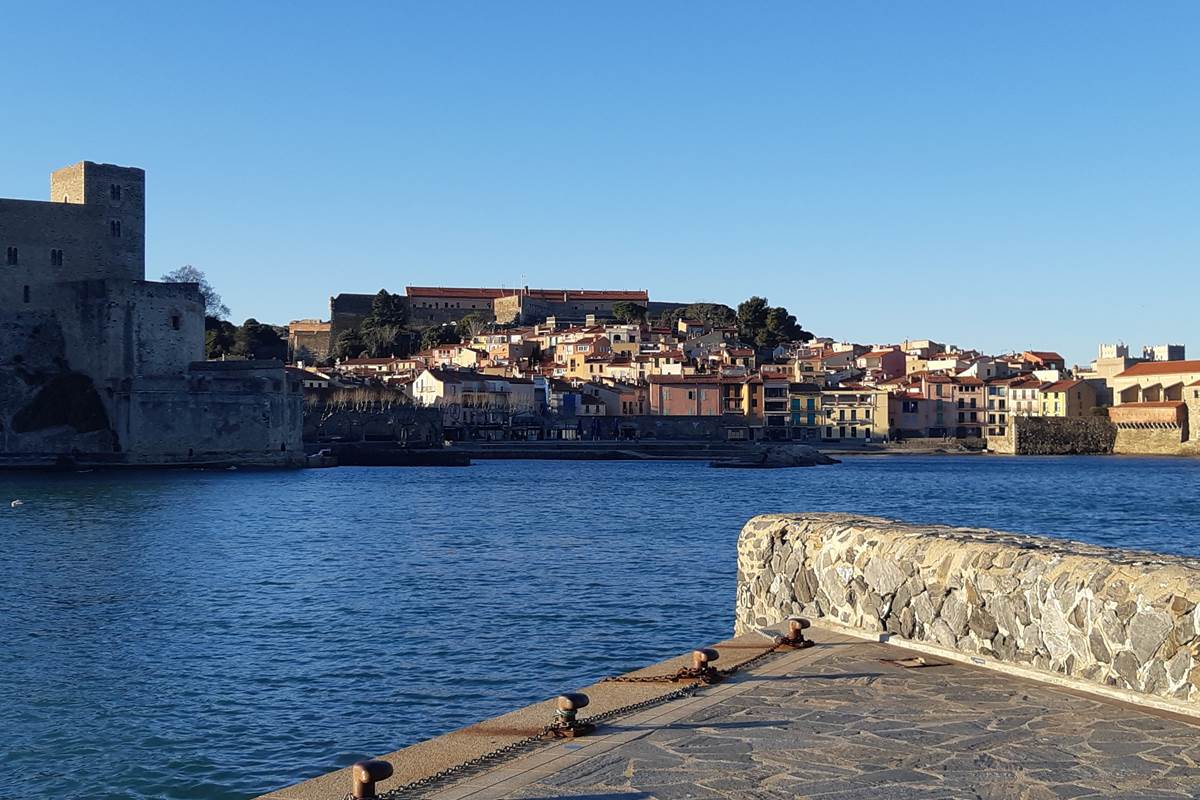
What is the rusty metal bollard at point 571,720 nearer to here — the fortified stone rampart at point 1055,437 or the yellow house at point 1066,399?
the fortified stone rampart at point 1055,437

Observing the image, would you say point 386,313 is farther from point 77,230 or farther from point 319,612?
point 319,612

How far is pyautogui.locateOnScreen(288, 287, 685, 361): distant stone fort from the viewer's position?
10931cm

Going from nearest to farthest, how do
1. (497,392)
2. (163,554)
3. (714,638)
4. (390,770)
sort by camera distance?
1. (390,770)
2. (714,638)
3. (163,554)
4. (497,392)

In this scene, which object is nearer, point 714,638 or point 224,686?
point 224,686

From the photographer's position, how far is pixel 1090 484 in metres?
49.6

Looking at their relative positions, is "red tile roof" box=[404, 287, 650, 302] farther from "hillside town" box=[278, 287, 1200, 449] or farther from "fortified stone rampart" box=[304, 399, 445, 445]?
"fortified stone rampart" box=[304, 399, 445, 445]

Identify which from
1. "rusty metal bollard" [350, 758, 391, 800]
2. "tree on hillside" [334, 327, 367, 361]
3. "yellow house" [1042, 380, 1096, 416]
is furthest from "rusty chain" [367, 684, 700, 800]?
"tree on hillside" [334, 327, 367, 361]

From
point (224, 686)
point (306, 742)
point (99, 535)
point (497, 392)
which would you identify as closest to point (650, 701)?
point (306, 742)

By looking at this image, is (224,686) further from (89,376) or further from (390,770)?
(89,376)

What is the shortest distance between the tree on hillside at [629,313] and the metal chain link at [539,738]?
344ft

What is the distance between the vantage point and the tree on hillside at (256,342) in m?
89.9

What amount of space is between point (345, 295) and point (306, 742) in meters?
106

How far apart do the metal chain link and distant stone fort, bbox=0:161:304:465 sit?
1853 inches

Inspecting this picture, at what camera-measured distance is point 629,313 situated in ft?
369
